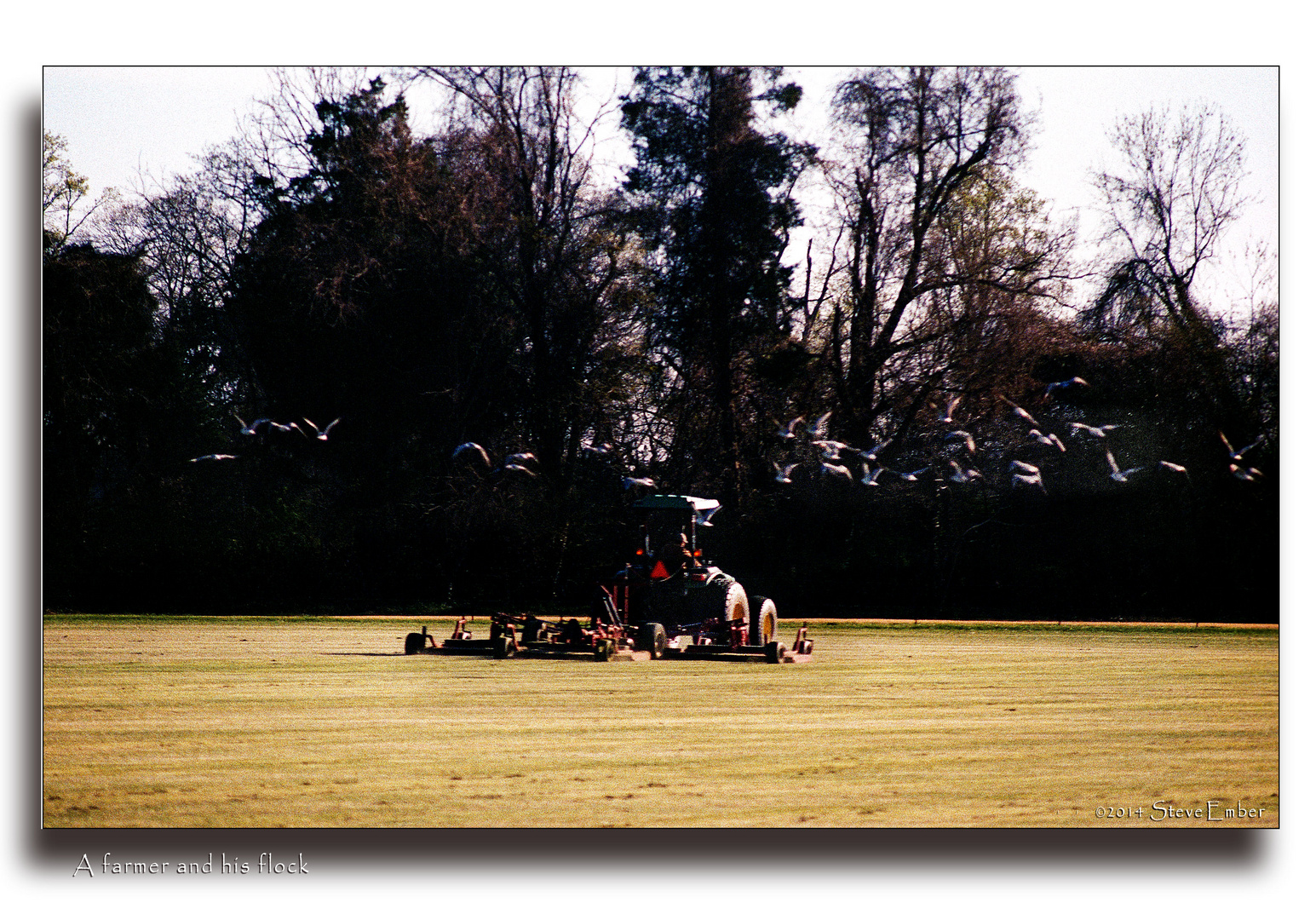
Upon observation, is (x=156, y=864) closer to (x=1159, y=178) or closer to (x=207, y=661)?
(x=207, y=661)

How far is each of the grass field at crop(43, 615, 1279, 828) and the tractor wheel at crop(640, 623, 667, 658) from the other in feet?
3.45

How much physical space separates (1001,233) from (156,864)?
32.1 feet

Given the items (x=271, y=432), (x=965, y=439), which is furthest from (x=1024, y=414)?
(x=271, y=432)

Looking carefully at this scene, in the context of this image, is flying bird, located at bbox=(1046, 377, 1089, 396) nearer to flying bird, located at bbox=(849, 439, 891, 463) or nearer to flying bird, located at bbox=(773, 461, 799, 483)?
flying bird, located at bbox=(849, 439, 891, 463)

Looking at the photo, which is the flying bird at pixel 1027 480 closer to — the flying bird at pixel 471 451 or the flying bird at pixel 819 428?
the flying bird at pixel 819 428

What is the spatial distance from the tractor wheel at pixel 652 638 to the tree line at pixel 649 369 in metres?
2.56

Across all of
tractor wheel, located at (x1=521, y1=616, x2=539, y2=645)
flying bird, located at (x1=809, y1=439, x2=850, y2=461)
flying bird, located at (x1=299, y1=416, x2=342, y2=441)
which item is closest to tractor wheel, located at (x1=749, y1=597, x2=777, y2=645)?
flying bird, located at (x1=809, y1=439, x2=850, y2=461)

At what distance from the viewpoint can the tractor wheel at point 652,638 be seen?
44.1ft

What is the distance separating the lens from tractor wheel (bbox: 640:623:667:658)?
13453 mm

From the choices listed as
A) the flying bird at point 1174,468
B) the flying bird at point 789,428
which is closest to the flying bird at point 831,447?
the flying bird at point 789,428

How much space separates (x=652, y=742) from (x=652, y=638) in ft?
18.2

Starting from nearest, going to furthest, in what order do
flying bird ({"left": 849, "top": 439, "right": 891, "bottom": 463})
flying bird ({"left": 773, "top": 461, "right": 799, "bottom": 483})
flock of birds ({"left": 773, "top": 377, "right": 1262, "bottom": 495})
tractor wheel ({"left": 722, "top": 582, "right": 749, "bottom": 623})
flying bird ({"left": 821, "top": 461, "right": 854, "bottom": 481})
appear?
flock of birds ({"left": 773, "top": 377, "right": 1262, "bottom": 495}) < tractor wheel ({"left": 722, "top": 582, "right": 749, "bottom": 623}) < flying bird ({"left": 849, "top": 439, "right": 891, "bottom": 463}) < flying bird ({"left": 821, "top": 461, "right": 854, "bottom": 481}) < flying bird ({"left": 773, "top": 461, "right": 799, "bottom": 483})

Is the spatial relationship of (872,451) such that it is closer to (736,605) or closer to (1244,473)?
(736,605)

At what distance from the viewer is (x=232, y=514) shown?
44.7 feet
